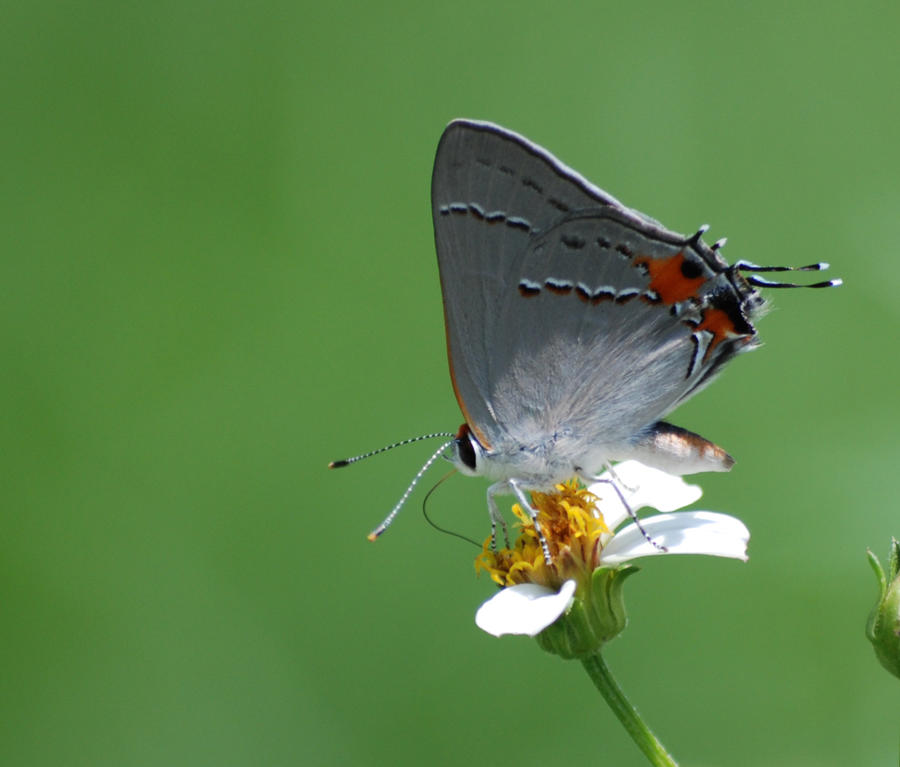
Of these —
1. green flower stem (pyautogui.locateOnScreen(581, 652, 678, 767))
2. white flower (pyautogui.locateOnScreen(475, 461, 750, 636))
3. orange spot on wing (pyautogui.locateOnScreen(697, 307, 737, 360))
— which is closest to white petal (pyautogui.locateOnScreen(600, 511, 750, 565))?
white flower (pyautogui.locateOnScreen(475, 461, 750, 636))

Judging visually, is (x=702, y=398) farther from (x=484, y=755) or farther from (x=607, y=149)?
(x=484, y=755)

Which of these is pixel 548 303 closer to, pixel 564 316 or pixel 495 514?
pixel 564 316

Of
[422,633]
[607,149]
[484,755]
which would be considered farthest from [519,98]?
[484,755]

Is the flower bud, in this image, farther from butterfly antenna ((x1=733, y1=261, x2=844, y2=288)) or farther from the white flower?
butterfly antenna ((x1=733, y1=261, x2=844, y2=288))

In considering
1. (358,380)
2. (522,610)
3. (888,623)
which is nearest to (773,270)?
(888,623)

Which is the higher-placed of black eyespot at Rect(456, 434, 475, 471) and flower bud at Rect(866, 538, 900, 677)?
black eyespot at Rect(456, 434, 475, 471)

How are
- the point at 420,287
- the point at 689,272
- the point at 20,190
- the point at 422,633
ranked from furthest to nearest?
the point at 20,190 → the point at 420,287 → the point at 422,633 → the point at 689,272
